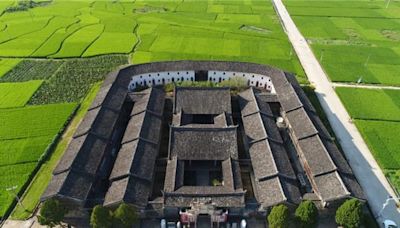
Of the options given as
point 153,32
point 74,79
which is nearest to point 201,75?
point 74,79

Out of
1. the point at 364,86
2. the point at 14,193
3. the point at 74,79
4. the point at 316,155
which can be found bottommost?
the point at 14,193

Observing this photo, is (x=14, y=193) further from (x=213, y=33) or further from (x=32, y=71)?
(x=213, y=33)

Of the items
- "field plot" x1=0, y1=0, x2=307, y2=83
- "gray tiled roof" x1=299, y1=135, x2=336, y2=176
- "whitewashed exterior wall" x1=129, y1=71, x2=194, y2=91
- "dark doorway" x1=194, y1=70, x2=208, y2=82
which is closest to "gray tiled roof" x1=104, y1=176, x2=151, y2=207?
"gray tiled roof" x1=299, y1=135, x2=336, y2=176

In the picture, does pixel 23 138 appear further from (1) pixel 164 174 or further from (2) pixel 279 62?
(2) pixel 279 62

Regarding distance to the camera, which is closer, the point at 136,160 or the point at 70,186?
the point at 70,186

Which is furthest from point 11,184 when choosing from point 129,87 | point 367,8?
point 367,8

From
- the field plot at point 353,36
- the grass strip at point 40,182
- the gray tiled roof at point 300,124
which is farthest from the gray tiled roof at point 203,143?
the field plot at point 353,36

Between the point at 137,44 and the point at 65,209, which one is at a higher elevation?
the point at 137,44
